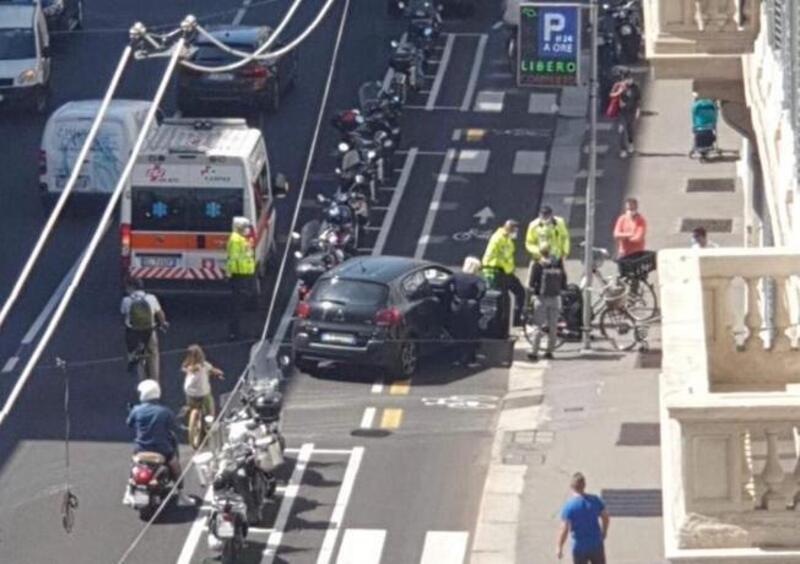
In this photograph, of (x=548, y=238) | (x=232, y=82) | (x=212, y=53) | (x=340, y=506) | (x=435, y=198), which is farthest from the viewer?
(x=232, y=82)

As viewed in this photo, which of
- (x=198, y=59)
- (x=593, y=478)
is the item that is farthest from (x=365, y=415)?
(x=198, y=59)

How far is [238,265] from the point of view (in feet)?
123

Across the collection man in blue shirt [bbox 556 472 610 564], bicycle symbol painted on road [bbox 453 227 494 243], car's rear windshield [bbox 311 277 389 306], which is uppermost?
man in blue shirt [bbox 556 472 610 564]

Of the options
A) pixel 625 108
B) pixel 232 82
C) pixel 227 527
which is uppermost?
pixel 227 527

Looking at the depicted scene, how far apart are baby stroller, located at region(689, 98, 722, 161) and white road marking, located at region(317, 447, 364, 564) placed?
13.5 m

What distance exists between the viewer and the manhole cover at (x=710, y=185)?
43906 mm

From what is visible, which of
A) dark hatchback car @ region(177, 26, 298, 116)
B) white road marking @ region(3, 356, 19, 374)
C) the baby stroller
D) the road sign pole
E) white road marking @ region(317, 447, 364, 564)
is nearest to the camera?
white road marking @ region(317, 447, 364, 564)

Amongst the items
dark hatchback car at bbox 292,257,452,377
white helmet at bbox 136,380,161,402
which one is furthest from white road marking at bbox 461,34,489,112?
white helmet at bbox 136,380,161,402

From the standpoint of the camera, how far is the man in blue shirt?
26.7 m

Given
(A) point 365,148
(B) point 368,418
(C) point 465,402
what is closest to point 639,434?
(C) point 465,402

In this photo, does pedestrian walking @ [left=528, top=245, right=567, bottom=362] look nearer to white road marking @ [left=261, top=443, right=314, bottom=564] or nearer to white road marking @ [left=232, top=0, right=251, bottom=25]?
white road marking @ [left=261, top=443, right=314, bottom=564]

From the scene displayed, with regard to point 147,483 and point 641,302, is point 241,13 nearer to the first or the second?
point 641,302

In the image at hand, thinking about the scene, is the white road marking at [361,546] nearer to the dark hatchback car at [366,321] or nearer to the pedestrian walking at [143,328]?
the dark hatchback car at [366,321]

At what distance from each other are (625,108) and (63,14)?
1267cm
